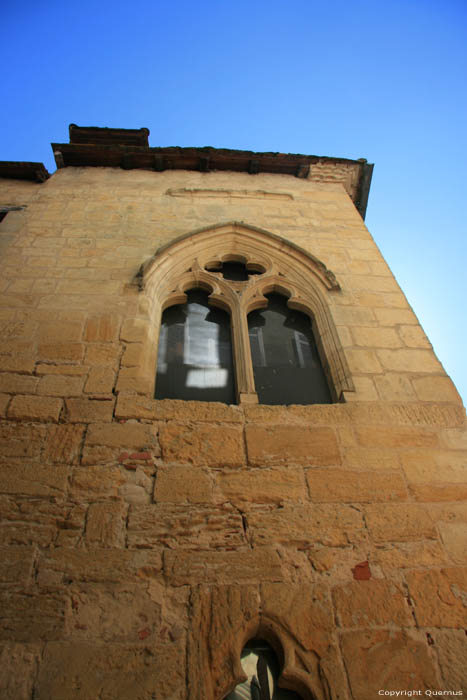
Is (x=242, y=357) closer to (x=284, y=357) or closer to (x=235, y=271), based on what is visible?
(x=284, y=357)

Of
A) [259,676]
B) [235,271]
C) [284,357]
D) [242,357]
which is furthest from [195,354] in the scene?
[259,676]

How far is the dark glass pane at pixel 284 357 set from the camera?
10.7ft

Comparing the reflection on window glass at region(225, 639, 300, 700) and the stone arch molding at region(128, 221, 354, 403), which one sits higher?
the stone arch molding at region(128, 221, 354, 403)

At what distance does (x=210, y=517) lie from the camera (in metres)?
2.24

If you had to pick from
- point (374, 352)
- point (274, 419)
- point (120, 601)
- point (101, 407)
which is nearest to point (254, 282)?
point (374, 352)

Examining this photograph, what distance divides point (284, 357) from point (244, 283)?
0.98 metres

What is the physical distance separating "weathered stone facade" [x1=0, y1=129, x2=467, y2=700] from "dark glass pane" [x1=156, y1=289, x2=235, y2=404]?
9.7 inches

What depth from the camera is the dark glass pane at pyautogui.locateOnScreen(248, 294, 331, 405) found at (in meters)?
3.27

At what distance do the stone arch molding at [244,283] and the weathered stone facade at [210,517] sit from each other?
135 millimetres

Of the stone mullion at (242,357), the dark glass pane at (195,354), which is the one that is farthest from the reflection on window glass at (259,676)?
the dark glass pane at (195,354)
